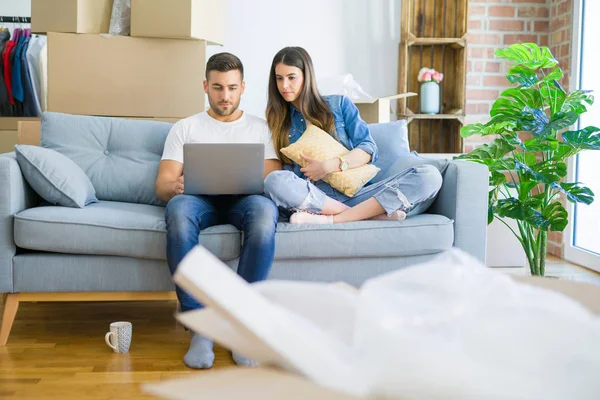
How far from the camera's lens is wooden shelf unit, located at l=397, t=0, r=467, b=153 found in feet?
14.1

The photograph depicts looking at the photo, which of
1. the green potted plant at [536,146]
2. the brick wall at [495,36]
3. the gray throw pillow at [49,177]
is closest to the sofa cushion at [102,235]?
the gray throw pillow at [49,177]

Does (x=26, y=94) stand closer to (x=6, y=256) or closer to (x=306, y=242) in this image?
(x=6, y=256)

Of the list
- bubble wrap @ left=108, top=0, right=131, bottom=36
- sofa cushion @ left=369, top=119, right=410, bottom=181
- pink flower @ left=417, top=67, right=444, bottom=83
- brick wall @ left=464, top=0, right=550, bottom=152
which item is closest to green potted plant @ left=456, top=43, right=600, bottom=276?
sofa cushion @ left=369, top=119, right=410, bottom=181

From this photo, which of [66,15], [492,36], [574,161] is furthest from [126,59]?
[574,161]

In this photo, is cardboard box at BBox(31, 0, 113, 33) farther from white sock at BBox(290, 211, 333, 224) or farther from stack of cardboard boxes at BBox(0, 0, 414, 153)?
white sock at BBox(290, 211, 333, 224)

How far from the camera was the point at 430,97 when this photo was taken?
430cm

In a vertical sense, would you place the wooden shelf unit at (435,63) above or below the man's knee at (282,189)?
above

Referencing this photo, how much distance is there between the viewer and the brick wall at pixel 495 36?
4422mm

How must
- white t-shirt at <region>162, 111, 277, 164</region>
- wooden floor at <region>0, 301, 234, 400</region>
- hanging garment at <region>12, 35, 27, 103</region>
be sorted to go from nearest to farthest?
wooden floor at <region>0, 301, 234, 400</region>, white t-shirt at <region>162, 111, 277, 164</region>, hanging garment at <region>12, 35, 27, 103</region>

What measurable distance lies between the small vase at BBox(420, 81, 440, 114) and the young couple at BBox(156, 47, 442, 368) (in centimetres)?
149

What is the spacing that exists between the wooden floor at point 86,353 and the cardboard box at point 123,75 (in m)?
0.93

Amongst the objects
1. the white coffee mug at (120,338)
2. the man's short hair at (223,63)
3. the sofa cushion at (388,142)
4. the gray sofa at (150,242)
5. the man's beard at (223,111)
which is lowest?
the white coffee mug at (120,338)

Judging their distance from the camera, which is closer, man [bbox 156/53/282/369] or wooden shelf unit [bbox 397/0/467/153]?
man [bbox 156/53/282/369]

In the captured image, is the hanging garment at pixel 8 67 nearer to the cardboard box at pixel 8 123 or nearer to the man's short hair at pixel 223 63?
the cardboard box at pixel 8 123
